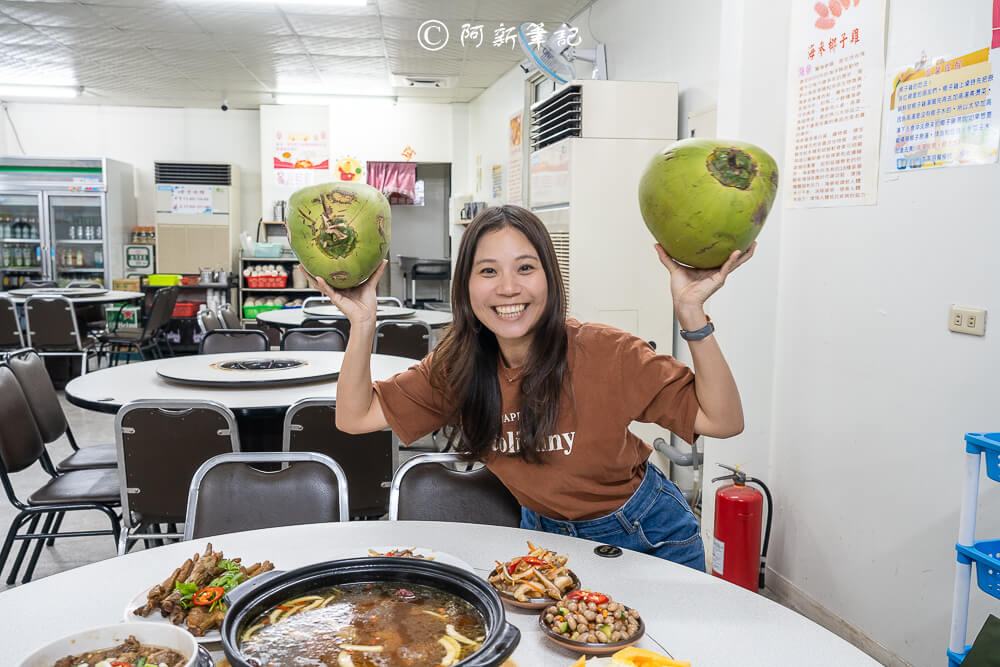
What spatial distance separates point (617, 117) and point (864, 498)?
94.6 inches

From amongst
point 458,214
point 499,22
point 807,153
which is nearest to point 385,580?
point 807,153

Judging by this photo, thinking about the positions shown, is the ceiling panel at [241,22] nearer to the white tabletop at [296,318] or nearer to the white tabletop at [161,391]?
the white tabletop at [296,318]

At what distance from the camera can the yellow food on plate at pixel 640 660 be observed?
3.25 ft

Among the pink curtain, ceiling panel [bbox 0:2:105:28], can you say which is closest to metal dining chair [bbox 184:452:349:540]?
ceiling panel [bbox 0:2:105:28]

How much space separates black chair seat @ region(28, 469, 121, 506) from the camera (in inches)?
107

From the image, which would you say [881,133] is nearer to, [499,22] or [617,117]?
[617,117]

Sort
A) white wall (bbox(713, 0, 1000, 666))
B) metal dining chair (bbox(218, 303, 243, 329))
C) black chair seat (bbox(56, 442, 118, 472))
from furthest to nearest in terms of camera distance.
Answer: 1. metal dining chair (bbox(218, 303, 243, 329))
2. black chair seat (bbox(56, 442, 118, 472))
3. white wall (bbox(713, 0, 1000, 666))

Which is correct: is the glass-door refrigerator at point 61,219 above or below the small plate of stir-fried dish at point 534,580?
above

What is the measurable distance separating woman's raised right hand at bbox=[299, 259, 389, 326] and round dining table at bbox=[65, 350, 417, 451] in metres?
1.11

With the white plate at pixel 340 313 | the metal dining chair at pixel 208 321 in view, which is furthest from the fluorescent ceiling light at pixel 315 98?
the metal dining chair at pixel 208 321

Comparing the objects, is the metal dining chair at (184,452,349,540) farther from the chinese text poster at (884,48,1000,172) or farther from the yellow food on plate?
the chinese text poster at (884,48,1000,172)

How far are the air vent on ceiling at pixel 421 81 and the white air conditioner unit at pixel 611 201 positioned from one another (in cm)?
421

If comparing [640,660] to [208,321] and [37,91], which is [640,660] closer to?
[208,321]

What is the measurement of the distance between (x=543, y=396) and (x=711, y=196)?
576 mm
